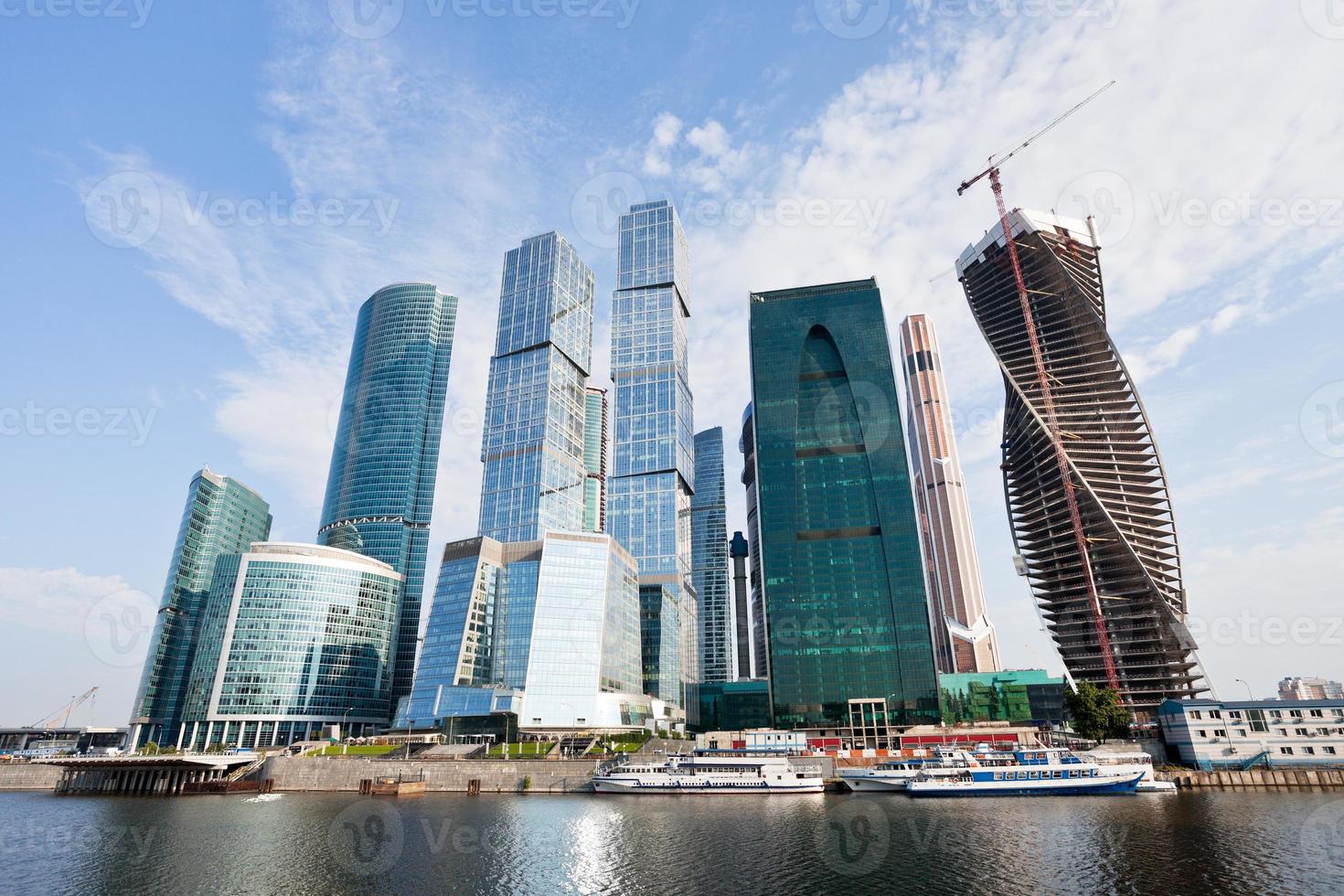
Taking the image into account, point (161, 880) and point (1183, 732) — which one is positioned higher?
point (1183, 732)

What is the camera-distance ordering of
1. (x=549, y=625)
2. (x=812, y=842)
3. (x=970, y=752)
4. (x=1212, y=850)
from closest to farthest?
(x=1212, y=850)
(x=812, y=842)
(x=970, y=752)
(x=549, y=625)

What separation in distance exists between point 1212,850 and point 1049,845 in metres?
12.6

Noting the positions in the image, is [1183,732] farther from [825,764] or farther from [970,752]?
[825,764]

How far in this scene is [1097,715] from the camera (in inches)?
6038

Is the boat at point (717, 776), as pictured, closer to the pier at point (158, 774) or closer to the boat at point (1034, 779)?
the boat at point (1034, 779)

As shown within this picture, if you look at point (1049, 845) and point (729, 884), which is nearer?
point (729, 884)

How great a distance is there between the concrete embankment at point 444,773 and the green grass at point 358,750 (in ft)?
32.8

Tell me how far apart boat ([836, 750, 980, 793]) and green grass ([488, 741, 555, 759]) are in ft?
212

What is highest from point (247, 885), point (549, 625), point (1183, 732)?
point (549, 625)

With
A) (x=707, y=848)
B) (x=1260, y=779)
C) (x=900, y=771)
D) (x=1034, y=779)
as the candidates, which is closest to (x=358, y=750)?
(x=900, y=771)

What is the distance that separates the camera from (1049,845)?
67.6 m

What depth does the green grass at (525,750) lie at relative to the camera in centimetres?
15488

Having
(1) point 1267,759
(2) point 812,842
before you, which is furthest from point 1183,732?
(2) point 812,842

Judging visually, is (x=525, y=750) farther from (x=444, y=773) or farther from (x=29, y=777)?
(x=29, y=777)
